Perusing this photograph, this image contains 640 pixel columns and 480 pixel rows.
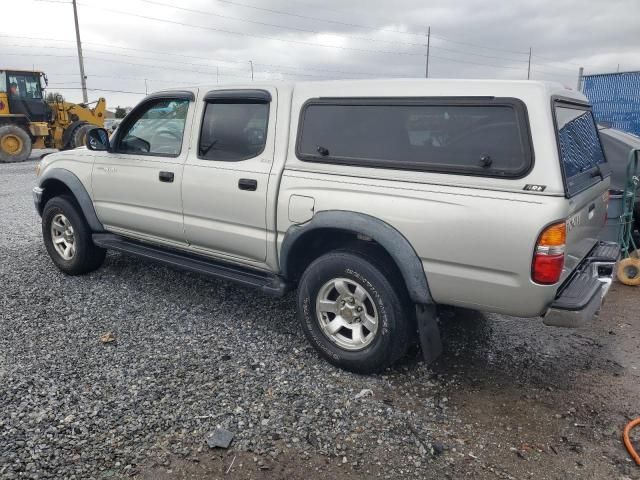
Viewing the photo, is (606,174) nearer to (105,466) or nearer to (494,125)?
(494,125)

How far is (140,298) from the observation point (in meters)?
4.84

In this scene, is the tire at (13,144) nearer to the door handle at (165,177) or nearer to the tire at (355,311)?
the door handle at (165,177)

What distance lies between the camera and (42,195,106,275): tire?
5.20 meters

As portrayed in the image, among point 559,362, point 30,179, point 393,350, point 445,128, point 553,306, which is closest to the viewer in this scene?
point 553,306

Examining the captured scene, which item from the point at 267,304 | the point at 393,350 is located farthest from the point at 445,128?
the point at 267,304

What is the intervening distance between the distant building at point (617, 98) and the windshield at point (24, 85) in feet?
56.9

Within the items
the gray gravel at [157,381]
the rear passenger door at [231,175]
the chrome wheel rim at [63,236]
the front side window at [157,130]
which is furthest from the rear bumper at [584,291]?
the chrome wheel rim at [63,236]

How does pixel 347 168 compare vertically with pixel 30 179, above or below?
above

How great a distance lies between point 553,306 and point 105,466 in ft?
8.15

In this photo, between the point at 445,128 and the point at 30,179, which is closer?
the point at 445,128

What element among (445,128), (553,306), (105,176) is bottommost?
(553,306)

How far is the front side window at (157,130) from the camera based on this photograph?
439cm

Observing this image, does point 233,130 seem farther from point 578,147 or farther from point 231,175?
point 578,147

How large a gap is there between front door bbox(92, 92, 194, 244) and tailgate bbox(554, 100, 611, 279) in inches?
109
